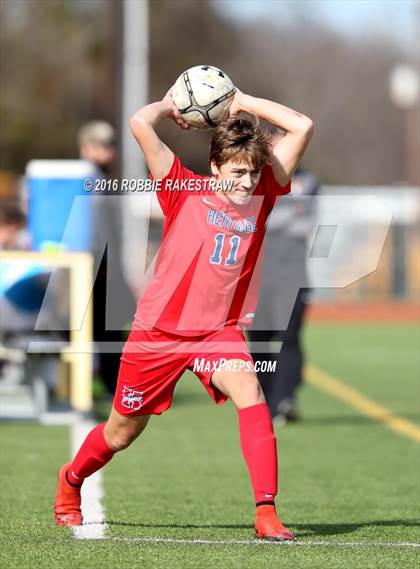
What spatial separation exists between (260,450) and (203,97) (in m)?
1.56

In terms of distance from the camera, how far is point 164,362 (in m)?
5.94

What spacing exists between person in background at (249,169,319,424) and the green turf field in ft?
1.20

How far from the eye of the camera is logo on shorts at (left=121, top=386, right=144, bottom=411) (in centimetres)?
598

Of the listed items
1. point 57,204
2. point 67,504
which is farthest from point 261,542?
point 57,204

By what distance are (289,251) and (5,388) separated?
2893 millimetres

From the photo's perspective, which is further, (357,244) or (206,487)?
(357,244)

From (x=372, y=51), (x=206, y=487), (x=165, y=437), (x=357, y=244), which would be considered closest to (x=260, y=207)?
(x=206, y=487)

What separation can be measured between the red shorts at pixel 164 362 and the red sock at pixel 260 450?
0.19 m

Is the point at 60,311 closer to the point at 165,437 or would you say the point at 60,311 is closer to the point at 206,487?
the point at 165,437

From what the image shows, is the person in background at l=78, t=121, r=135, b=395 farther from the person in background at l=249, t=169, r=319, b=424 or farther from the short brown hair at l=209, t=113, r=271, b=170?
the short brown hair at l=209, t=113, r=271, b=170

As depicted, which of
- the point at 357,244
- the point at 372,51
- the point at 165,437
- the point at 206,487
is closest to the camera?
the point at 206,487

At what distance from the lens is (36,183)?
11547 millimetres

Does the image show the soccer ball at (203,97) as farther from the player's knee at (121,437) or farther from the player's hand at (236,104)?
the player's knee at (121,437)
